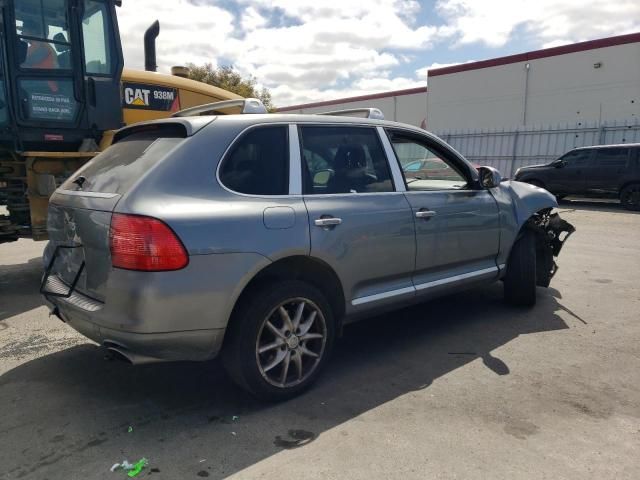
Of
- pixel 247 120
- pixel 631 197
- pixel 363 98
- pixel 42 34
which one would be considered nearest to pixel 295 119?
pixel 247 120

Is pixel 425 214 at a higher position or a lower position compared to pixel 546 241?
higher

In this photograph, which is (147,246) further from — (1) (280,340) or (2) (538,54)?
(2) (538,54)

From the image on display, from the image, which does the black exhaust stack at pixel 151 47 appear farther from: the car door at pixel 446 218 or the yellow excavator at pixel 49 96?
the car door at pixel 446 218

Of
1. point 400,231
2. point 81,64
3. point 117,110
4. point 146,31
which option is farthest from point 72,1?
point 400,231

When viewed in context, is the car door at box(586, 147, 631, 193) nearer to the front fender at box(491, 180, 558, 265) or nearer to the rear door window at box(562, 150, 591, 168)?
the rear door window at box(562, 150, 591, 168)

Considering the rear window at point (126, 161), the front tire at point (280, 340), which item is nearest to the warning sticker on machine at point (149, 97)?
the rear window at point (126, 161)

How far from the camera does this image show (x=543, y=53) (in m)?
23.6

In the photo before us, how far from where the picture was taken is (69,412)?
3178 millimetres

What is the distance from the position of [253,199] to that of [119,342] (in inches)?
43.3

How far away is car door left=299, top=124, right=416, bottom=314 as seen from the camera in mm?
3371

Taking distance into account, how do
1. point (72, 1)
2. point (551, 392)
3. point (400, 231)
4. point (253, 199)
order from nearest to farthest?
point (253, 199) → point (551, 392) → point (400, 231) → point (72, 1)

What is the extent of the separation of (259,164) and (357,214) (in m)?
0.76

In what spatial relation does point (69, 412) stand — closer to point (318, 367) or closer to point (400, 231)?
point (318, 367)

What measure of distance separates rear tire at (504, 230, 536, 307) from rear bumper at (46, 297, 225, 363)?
10.6ft
